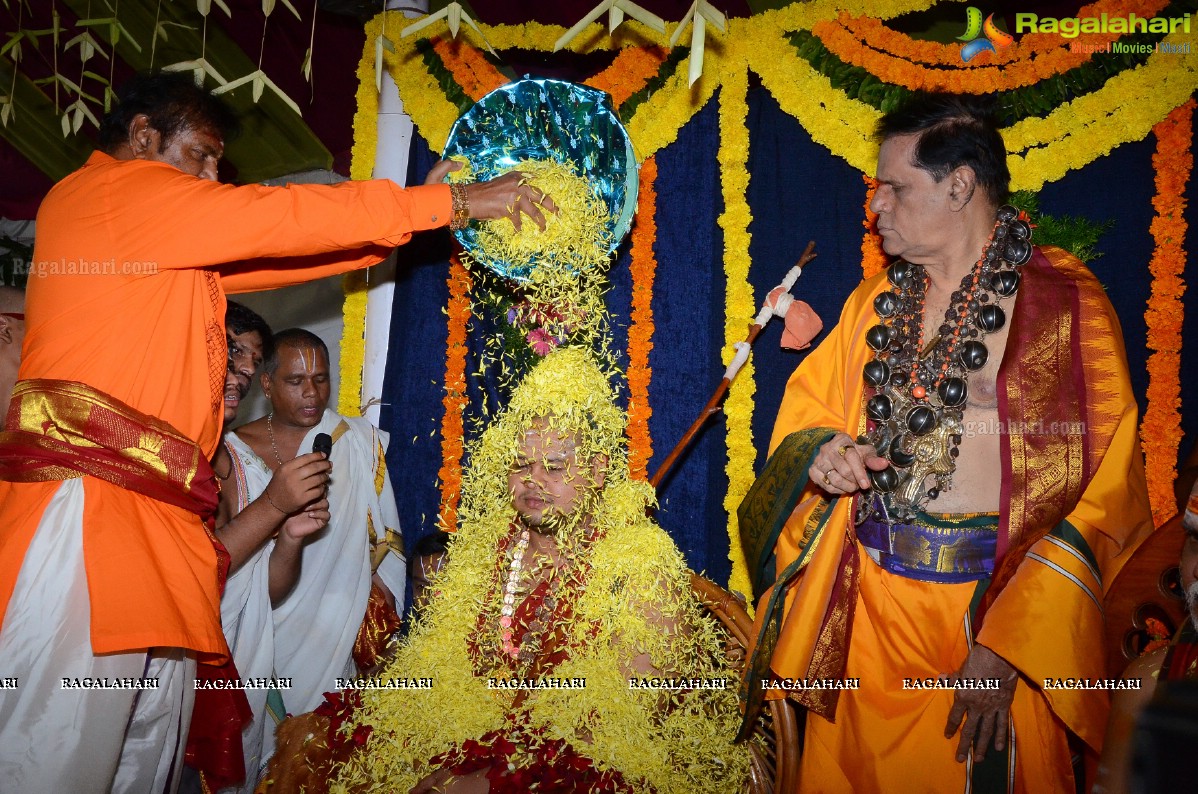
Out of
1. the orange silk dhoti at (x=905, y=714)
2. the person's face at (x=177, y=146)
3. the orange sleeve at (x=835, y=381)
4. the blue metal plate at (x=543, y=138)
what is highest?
the blue metal plate at (x=543, y=138)

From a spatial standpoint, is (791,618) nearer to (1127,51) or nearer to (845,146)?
(845,146)

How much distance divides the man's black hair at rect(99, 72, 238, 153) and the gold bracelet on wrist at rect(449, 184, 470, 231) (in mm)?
777

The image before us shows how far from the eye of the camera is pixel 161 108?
2594 mm

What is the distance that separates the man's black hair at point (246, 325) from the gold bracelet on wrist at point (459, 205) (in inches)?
60.2

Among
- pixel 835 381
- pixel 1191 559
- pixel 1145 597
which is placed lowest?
pixel 1145 597

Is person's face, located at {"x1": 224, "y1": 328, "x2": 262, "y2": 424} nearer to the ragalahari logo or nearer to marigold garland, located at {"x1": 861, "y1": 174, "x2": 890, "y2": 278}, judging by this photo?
marigold garland, located at {"x1": 861, "y1": 174, "x2": 890, "y2": 278}

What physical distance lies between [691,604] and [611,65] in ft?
8.11

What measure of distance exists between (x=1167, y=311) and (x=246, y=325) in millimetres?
3629

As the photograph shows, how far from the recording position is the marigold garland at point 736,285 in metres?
3.71

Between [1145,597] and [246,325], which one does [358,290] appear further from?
[1145,597]

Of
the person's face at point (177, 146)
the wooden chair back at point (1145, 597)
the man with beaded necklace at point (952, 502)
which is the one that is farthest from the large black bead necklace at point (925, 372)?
the person's face at point (177, 146)

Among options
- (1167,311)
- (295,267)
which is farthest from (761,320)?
(295,267)

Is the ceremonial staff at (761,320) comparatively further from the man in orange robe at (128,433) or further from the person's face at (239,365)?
the person's face at (239,365)

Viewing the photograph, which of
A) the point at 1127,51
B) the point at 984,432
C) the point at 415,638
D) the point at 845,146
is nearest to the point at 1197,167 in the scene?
the point at 1127,51
